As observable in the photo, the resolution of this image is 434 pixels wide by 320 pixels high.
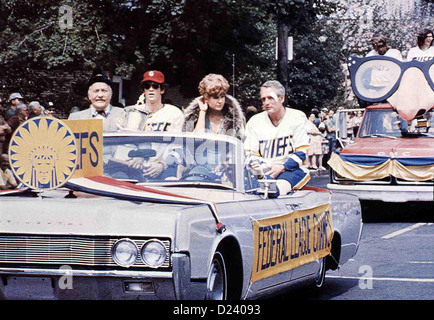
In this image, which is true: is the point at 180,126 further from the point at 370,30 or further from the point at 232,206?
the point at 370,30

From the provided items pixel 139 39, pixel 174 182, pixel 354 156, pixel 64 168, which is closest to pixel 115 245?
pixel 64 168

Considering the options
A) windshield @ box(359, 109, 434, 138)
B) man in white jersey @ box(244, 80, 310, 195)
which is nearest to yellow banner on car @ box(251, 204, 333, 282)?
man in white jersey @ box(244, 80, 310, 195)

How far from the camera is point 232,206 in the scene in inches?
259

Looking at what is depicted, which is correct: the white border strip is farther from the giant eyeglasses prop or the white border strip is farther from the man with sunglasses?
the man with sunglasses

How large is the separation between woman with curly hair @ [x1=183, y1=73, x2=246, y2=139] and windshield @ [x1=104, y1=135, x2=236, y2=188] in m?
0.68

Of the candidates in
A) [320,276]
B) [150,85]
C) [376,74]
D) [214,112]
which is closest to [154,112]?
[150,85]

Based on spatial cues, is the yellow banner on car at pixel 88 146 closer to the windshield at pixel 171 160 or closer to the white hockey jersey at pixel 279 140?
the windshield at pixel 171 160

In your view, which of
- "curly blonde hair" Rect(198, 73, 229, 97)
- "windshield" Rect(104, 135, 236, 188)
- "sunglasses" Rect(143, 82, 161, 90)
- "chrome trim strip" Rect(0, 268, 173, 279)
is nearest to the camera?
"chrome trim strip" Rect(0, 268, 173, 279)

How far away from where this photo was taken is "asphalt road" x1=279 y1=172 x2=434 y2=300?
853cm

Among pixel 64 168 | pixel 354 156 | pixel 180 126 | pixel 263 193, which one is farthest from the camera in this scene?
pixel 354 156

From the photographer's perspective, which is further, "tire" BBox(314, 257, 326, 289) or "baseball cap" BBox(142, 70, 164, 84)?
"baseball cap" BBox(142, 70, 164, 84)
